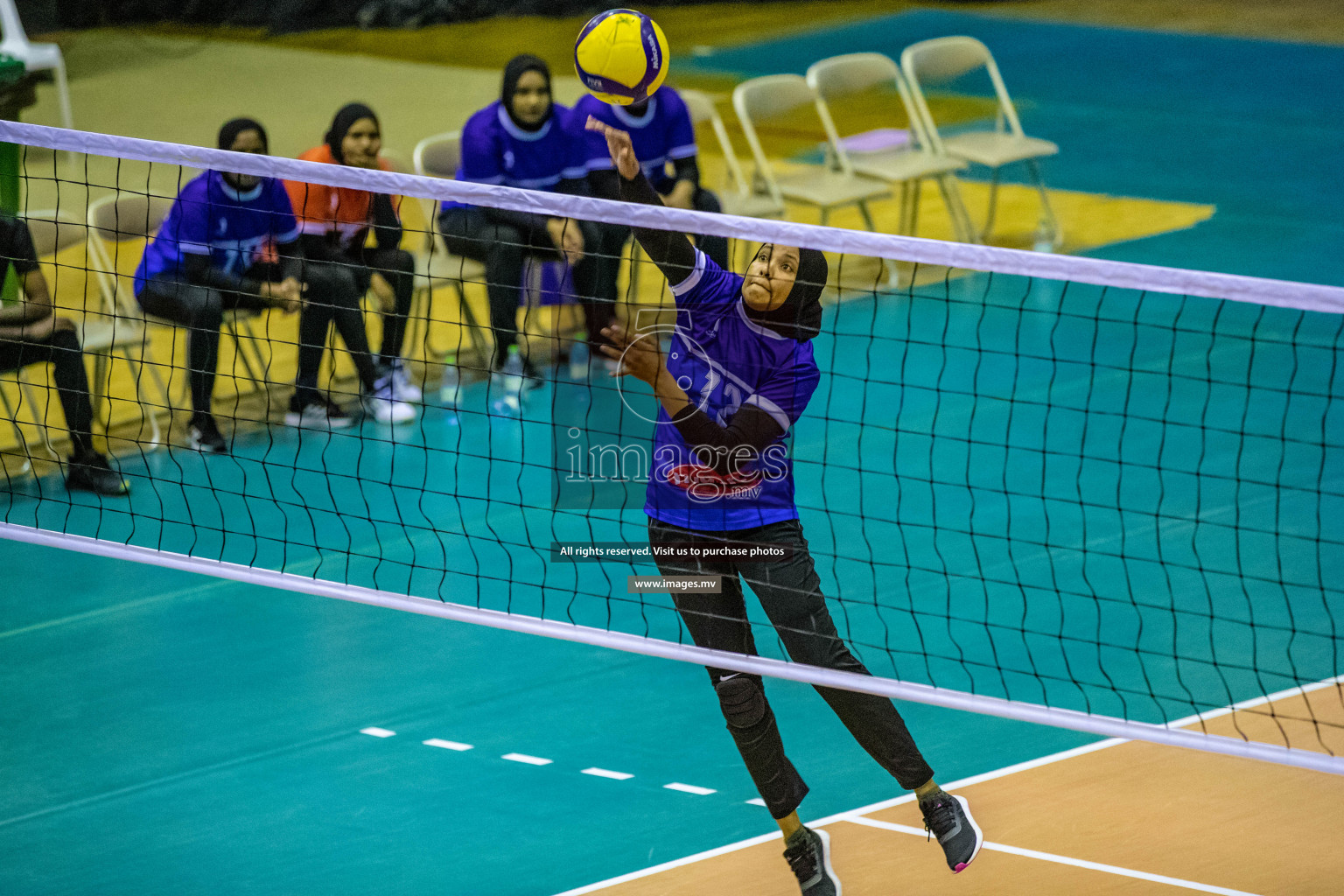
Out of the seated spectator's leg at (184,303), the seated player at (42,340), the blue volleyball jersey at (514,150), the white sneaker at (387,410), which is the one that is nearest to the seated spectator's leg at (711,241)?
the blue volleyball jersey at (514,150)

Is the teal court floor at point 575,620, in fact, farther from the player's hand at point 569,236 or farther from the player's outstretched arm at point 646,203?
the player's outstretched arm at point 646,203

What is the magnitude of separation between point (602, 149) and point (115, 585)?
3691 mm

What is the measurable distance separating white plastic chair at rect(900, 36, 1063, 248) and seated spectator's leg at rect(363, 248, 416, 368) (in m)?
3.92

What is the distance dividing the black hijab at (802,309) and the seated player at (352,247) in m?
3.69

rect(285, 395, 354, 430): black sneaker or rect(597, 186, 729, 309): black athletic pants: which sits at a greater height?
rect(597, 186, 729, 309): black athletic pants

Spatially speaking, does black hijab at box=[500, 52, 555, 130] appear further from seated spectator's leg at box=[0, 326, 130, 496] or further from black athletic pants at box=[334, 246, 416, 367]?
seated spectator's leg at box=[0, 326, 130, 496]

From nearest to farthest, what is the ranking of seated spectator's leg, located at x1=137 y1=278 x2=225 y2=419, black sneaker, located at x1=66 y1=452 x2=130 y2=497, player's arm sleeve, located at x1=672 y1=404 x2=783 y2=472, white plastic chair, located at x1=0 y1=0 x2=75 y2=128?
player's arm sleeve, located at x1=672 y1=404 x2=783 y2=472, black sneaker, located at x1=66 y1=452 x2=130 y2=497, seated spectator's leg, located at x1=137 y1=278 x2=225 y2=419, white plastic chair, located at x1=0 y1=0 x2=75 y2=128

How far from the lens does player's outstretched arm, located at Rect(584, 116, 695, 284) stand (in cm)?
433

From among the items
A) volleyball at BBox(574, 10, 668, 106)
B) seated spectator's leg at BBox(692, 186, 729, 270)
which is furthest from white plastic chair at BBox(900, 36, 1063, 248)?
volleyball at BBox(574, 10, 668, 106)

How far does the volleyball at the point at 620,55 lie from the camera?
15.9 feet

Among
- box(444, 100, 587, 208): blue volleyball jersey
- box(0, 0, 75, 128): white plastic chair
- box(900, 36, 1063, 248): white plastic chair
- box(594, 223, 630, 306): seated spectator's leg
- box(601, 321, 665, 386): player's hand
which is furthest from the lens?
box(900, 36, 1063, 248): white plastic chair

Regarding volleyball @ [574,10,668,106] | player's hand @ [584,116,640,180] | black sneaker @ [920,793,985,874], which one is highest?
volleyball @ [574,10,668,106]

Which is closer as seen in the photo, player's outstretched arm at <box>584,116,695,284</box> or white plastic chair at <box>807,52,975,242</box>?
player's outstretched arm at <box>584,116,695,284</box>

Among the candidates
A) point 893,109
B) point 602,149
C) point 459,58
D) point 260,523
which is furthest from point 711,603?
point 459,58
